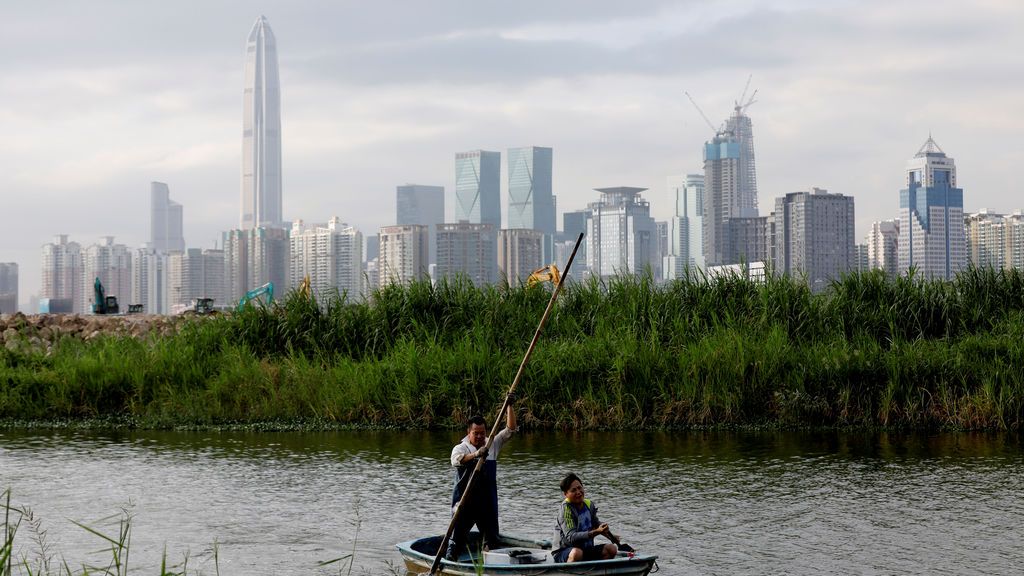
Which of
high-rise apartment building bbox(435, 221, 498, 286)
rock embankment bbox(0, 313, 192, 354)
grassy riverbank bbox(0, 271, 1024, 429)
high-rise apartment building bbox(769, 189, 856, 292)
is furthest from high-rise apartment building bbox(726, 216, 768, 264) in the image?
grassy riverbank bbox(0, 271, 1024, 429)

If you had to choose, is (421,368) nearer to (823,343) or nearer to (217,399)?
(217,399)

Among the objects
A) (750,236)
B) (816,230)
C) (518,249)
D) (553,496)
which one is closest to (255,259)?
(518,249)

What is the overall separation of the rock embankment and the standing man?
51.2 ft

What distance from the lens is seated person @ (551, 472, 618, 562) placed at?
334 inches

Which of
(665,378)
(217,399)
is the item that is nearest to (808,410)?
(665,378)

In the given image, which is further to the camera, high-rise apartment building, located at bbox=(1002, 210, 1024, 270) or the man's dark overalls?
high-rise apartment building, located at bbox=(1002, 210, 1024, 270)

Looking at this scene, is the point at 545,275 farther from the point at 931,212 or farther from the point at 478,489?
the point at 931,212

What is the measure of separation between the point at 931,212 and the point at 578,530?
15714cm

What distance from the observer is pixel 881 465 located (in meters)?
14.0

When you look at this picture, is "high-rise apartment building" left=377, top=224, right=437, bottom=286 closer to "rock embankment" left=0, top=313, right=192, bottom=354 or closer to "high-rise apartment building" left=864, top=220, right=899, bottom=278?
"high-rise apartment building" left=864, top=220, right=899, bottom=278

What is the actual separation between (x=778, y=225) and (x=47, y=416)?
135829 mm

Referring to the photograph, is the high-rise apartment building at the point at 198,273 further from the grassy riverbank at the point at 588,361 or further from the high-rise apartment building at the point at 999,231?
the grassy riverbank at the point at 588,361

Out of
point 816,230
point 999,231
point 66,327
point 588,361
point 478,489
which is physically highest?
point 816,230

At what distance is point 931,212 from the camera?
154 m
